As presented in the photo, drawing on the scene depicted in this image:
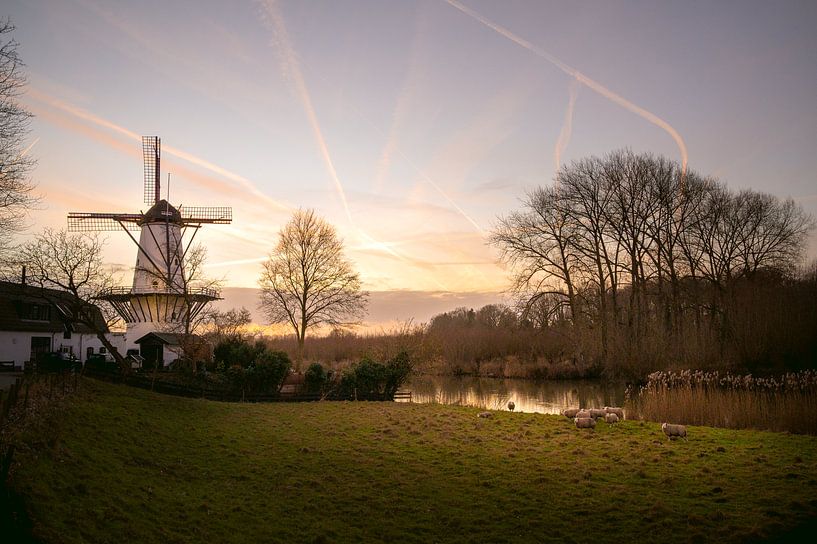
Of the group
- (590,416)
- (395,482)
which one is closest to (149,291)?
(590,416)

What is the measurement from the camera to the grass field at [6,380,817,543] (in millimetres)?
8344

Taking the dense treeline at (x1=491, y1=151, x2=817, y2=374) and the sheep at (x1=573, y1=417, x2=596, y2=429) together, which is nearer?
the sheep at (x1=573, y1=417, x2=596, y2=429)

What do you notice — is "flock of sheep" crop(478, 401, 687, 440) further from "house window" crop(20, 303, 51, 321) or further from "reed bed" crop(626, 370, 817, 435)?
"house window" crop(20, 303, 51, 321)

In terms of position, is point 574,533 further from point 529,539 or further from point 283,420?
point 283,420

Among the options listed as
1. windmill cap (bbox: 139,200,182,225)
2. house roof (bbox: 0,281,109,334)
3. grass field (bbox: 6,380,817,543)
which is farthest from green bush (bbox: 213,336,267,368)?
windmill cap (bbox: 139,200,182,225)

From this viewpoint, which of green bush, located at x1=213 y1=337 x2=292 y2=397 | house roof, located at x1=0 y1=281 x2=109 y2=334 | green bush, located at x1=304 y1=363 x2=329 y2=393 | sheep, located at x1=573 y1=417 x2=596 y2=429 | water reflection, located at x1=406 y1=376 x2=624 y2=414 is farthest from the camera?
house roof, located at x1=0 y1=281 x2=109 y2=334

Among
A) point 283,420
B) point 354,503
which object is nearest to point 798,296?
point 283,420

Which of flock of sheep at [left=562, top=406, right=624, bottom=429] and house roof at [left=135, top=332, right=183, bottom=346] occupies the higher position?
house roof at [left=135, top=332, right=183, bottom=346]

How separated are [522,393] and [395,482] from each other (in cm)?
2304

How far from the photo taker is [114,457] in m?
11.1

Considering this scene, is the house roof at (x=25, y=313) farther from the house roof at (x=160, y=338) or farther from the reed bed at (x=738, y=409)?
the reed bed at (x=738, y=409)

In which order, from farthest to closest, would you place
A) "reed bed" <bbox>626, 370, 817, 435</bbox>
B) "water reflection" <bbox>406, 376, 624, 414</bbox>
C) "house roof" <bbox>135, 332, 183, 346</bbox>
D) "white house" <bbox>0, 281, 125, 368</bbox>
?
"house roof" <bbox>135, 332, 183, 346</bbox>
"white house" <bbox>0, 281, 125, 368</bbox>
"water reflection" <bbox>406, 376, 624, 414</bbox>
"reed bed" <bbox>626, 370, 817, 435</bbox>

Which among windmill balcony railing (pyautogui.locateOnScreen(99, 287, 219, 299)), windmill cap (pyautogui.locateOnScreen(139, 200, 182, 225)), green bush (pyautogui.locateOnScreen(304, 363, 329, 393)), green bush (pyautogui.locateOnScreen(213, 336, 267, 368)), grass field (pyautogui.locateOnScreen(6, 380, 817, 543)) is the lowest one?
grass field (pyautogui.locateOnScreen(6, 380, 817, 543))

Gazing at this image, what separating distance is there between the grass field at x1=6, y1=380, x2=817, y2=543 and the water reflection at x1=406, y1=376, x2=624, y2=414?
10.3m
